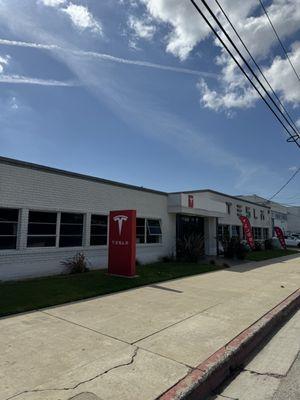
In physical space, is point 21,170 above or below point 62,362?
above

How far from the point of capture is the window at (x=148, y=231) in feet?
62.2

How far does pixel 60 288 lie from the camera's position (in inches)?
404

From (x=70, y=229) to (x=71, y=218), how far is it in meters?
0.47

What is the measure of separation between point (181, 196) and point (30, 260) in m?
10.6

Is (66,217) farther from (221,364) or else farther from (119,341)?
(221,364)

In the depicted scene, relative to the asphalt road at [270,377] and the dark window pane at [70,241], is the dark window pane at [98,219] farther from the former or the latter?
the asphalt road at [270,377]

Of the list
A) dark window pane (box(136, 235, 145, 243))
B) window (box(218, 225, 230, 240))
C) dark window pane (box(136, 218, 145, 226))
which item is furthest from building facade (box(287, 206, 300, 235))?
dark window pane (box(136, 235, 145, 243))

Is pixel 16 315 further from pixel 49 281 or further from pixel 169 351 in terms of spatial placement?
pixel 49 281

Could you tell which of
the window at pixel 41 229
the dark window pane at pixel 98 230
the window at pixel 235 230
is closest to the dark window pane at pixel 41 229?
→ the window at pixel 41 229

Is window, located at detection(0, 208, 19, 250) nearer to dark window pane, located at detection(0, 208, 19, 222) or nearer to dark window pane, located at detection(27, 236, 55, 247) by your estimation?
dark window pane, located at detection(0, 208, 19, 222)

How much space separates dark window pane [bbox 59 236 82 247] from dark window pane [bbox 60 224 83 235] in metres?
0.17

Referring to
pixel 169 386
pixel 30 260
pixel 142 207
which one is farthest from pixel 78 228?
pixel 169 386

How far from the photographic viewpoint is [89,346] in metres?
5.46

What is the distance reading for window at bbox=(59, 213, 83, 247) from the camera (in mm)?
14242
